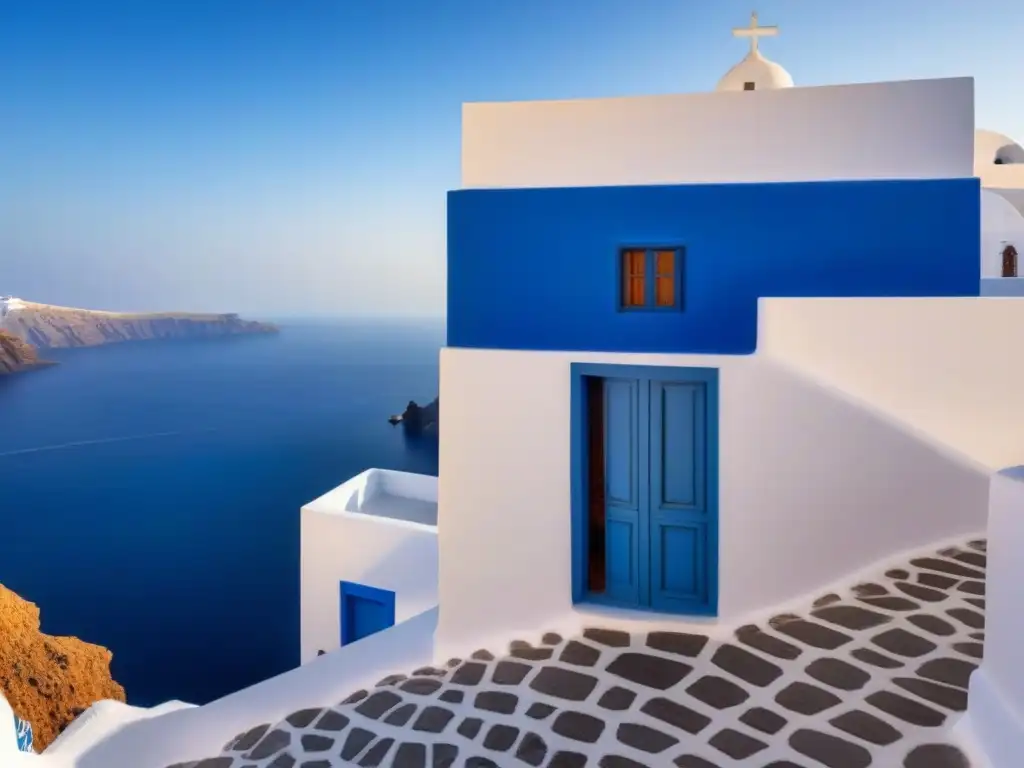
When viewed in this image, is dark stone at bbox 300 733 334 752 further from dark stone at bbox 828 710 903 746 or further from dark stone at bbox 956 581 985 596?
dark stone at bbox 956 581 985 596

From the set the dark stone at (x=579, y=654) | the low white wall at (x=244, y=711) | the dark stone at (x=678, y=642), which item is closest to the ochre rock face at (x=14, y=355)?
the low white wall at (x=244, y=711)

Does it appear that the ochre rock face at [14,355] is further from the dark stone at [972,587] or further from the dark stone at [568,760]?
the dark stone at [972,587]

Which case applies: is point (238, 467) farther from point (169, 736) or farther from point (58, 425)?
point (169, 736)

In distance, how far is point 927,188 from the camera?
14.8 feet

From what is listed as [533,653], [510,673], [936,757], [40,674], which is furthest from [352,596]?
[936,757]

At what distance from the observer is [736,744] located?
315 cm

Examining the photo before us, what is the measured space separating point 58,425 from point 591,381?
28626mm

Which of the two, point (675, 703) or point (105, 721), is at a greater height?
point (675, 703)

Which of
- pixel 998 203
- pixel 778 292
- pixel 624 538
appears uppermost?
pixel 998 203

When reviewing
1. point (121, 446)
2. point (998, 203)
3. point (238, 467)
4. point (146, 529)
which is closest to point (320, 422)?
point (238, 467)

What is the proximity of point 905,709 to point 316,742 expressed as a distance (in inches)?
111

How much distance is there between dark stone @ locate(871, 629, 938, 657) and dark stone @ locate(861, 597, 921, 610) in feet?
0.65

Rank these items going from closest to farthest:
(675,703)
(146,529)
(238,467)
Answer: (675,703) → (146,529) → (238,467)

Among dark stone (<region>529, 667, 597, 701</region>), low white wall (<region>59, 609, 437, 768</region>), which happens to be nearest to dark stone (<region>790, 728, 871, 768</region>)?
dark stone (<region>529, 667, 597, 701</region>)
